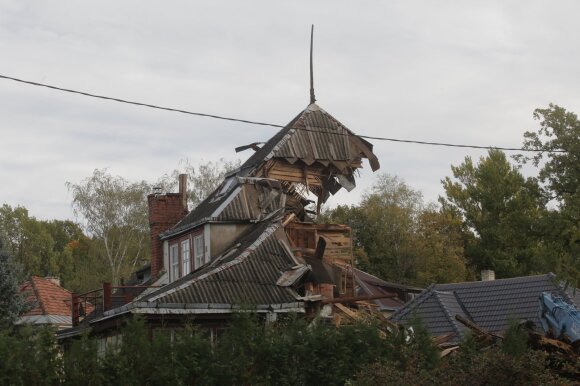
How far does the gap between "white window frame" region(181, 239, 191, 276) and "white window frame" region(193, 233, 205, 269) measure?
1.77ft

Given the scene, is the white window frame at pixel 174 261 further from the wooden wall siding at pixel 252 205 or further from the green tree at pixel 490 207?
the green tree at pixel 490 207

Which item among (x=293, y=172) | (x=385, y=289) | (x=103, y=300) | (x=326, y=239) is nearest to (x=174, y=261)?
(x=103, y=300)

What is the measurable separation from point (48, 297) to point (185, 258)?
1361 cm

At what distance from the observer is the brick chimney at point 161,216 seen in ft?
126

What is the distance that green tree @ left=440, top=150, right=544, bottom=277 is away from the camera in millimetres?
62344

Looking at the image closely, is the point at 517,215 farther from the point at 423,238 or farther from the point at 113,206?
the point at 113,206

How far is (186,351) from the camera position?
1748cm

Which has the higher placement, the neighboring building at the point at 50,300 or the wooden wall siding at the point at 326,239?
the wooden wall siding at the point at 326,239

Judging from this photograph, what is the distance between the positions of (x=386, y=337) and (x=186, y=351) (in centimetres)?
411

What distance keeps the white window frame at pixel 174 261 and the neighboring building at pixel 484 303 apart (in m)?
8.15

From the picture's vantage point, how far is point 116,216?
2493 inches

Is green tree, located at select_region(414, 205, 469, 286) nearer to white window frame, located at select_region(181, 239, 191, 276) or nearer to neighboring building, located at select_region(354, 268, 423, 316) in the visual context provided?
neighboring building, located at select_region(354, 268, 423, 316)

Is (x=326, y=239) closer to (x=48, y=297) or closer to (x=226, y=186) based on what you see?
(x=226, y=186)

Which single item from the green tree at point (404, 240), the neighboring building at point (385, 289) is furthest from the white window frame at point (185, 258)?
the green tree at point (404, 240)
